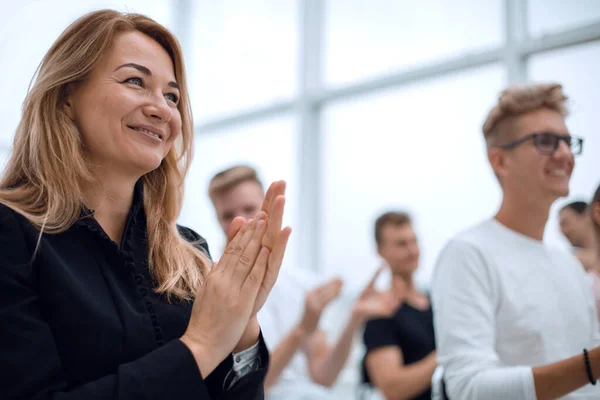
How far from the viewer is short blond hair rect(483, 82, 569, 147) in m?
1.82

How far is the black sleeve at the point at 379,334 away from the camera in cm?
249

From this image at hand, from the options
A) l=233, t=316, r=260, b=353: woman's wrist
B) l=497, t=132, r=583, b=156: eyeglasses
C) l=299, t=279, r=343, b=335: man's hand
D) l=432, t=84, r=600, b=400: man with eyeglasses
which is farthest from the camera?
l=299, t=279, r=343, b=335: man's hand

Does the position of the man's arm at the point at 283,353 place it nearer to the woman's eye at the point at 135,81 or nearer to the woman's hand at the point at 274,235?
the woman's hand at the point at 274,235

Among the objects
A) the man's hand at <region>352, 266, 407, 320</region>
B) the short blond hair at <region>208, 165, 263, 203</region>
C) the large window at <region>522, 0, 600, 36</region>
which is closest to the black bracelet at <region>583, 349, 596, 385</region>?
the man's hand at <region>352, 266, 407, 320</region>

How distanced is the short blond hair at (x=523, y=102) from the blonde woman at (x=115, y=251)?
948 millimetres

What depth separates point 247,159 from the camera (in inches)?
211

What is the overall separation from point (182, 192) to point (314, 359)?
1473 mm

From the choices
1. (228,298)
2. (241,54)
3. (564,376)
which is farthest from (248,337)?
(241,54)

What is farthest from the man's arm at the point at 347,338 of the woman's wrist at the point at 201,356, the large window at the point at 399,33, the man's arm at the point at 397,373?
the large window at the point at 399,33

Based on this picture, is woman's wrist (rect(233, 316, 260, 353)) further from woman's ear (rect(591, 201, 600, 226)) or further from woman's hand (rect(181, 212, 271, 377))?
woman's ear (rect(591, 201, 600, 226))

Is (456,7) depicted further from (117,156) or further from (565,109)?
(117,156)

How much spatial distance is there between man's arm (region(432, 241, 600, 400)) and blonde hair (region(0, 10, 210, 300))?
0.70m

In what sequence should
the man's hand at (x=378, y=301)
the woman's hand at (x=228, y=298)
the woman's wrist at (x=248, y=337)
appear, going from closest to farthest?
the woman's hand at (x=228, y=298), the woman's wrist at (x=248, y=337), the man's hand at (x=378, y=301)

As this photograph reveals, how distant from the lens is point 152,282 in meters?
1.28
